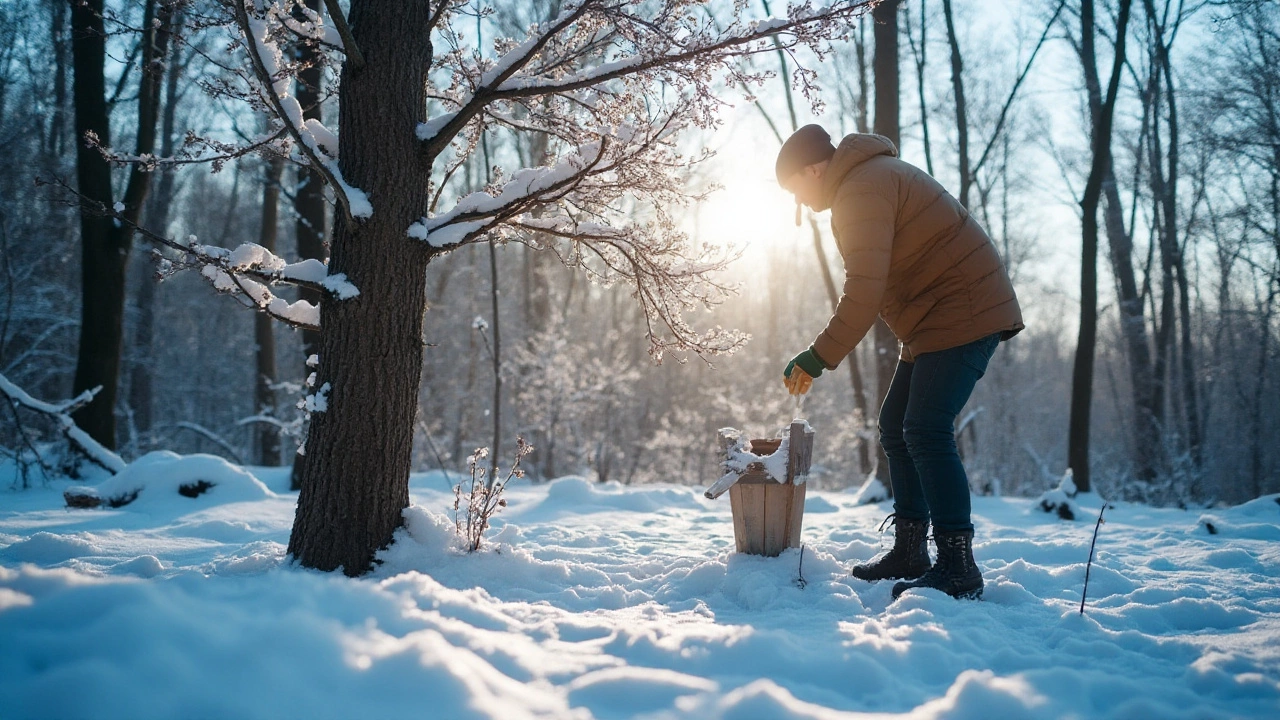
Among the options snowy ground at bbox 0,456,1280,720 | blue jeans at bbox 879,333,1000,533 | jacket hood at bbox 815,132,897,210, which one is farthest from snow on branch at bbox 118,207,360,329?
blue jeans at bbox 879,333,1000,533

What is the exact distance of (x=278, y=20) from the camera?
3.29m

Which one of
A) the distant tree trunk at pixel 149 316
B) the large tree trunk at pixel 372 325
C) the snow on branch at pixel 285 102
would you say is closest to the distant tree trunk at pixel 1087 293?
the large tree trunk at pixel 372 325

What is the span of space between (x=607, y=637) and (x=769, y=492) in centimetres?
159

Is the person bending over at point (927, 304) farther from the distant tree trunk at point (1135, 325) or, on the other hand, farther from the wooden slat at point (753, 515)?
the distant tree trunk at point (1135, 325)

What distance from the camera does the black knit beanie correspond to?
10.2 ft

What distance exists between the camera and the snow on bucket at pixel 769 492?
3525mm

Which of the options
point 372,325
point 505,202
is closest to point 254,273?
point 372,325

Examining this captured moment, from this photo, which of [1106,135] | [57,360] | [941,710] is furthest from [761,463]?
[57,360]

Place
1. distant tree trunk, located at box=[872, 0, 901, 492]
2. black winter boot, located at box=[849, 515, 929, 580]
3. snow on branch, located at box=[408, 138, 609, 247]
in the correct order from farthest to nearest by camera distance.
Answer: distant tree trunk, located at box=[872, 0, 901, 492] < black winter boot, located at box=[849, 515, 929, 580] < snow on branch, located at box=[408, 138, 609, 247]

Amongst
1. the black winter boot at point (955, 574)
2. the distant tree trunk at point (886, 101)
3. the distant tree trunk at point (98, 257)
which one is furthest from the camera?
the distant tree trunk at point (886, 101)

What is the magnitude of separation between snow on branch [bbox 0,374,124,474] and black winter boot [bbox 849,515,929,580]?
659 cm

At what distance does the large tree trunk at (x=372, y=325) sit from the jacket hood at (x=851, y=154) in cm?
186

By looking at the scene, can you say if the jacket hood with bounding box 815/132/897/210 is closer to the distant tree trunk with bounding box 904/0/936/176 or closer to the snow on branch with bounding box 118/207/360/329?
the snow on branch with bounding box 118/207/360/329

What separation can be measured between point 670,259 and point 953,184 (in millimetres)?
12093
